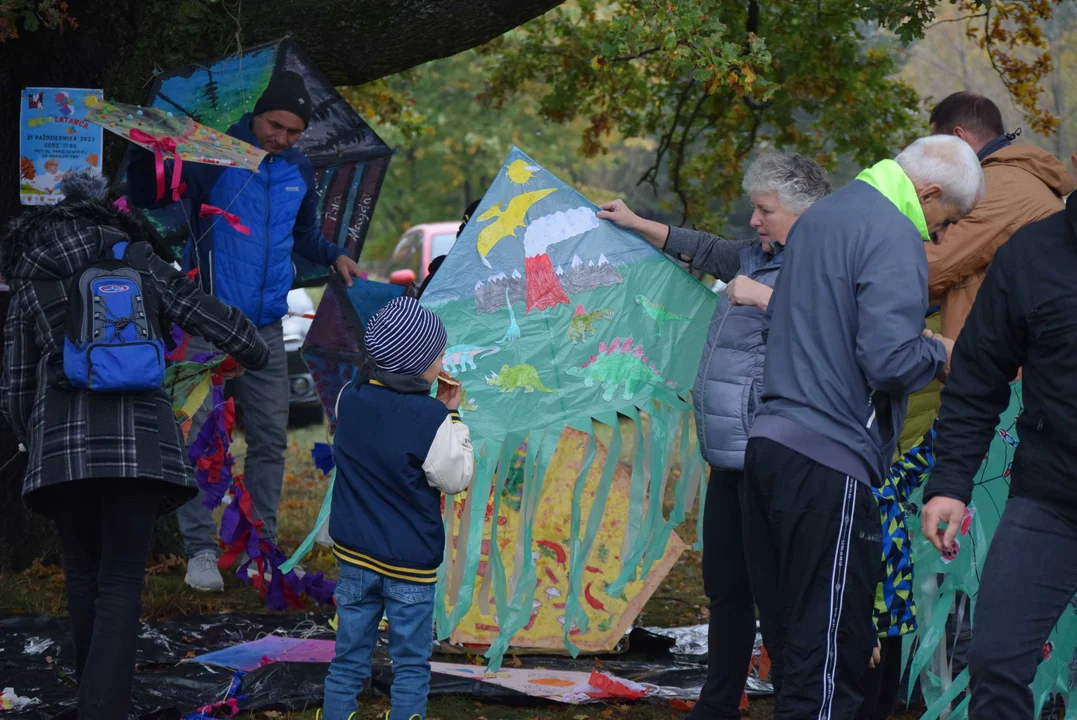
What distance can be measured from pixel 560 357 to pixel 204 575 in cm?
204

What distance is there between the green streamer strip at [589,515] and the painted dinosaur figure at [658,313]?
1.29ft

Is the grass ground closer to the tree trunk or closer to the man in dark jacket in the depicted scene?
the tree trunk

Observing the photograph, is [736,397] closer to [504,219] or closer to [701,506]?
[701,506]

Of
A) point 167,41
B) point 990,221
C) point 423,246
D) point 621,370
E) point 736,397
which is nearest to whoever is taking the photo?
point 736,397

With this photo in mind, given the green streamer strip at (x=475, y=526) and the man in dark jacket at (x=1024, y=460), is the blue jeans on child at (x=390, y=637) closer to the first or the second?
the green streamer strip at (x=475, y=526)

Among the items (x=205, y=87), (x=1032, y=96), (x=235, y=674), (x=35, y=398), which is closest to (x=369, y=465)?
(x=35, y=398)

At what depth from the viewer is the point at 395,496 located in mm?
3283

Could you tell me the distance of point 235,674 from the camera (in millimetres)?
4121

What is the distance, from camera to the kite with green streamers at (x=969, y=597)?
3625 millimetres

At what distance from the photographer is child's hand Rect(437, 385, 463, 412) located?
137 inches

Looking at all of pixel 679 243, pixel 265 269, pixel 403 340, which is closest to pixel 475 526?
pixel 403 340

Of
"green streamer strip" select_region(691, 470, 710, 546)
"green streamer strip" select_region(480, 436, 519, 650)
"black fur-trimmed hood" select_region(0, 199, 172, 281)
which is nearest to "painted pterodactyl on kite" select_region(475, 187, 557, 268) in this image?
"green streamer strip" select_region(480, 436, 519, 650)

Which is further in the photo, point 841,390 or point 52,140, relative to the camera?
point 52,140

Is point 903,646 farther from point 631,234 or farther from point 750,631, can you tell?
point 631,234
